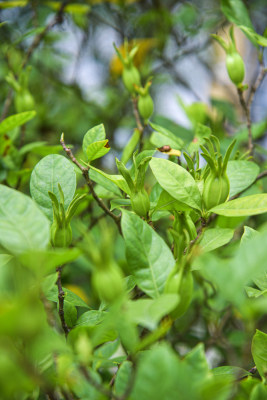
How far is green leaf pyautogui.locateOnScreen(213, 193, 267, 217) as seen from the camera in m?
0.43

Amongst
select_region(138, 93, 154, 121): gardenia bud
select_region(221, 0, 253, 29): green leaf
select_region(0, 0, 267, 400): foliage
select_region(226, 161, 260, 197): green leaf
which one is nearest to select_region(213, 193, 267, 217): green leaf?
select_region(0, 0, 267, 400): foliage

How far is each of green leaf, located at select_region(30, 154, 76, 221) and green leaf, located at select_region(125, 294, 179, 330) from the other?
211 millimetres

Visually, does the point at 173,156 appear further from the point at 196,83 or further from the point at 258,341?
the point at 196,83

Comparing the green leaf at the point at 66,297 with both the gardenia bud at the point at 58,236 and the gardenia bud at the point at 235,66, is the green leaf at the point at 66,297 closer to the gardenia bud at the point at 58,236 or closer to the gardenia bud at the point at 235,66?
the gardenia bud at the point at 58,236

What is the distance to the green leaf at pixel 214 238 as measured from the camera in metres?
0.46

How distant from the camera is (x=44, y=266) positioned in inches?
12.5

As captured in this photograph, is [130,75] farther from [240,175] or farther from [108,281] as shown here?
[108,281]

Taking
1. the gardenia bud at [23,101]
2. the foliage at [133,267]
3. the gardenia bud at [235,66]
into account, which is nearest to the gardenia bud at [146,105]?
the foliage at [133,267]

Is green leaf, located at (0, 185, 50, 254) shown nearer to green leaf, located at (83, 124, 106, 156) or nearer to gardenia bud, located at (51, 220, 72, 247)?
gardenia bud, located at (51, 220, 72, 247)

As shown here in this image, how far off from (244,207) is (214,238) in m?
0.05

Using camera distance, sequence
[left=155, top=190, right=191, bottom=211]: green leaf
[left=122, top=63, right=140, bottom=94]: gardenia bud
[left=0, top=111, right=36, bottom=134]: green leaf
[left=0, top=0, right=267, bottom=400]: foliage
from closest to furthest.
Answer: [left=0, top=0, right=267, bottom=400]: foliage, [left=155, top=190, right=191, bottom=211]: green leaf, [left=0, top=111, right=36, bottom=134]: green leaf, [left=122, top=63, right=140, bottom=94]: gardenia bud

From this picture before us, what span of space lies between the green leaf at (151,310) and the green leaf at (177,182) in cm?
16

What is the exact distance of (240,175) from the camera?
57cm

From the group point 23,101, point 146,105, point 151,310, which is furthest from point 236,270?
point 23,101
